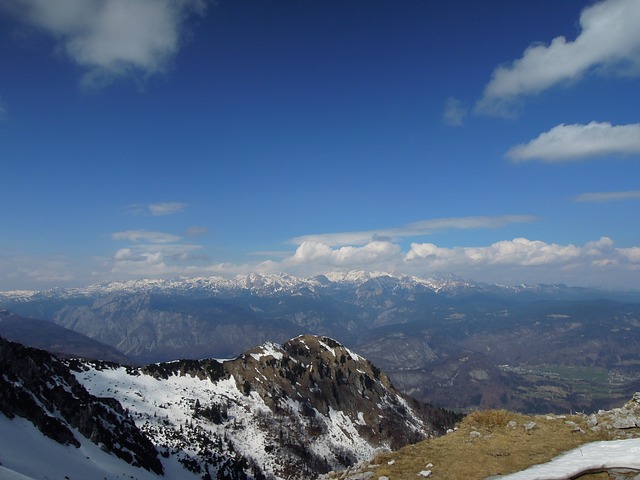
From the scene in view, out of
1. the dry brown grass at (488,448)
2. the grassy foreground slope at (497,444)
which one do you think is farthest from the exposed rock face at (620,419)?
the dry brown grass at (488,448)

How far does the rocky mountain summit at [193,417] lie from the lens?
6725cm

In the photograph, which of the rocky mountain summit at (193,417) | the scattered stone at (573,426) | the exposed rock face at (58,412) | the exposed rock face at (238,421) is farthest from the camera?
the exposed rock face at (238,421)

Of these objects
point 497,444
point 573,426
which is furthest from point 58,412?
point 573,426

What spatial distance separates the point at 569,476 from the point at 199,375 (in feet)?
593

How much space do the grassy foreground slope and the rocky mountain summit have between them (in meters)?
47.6

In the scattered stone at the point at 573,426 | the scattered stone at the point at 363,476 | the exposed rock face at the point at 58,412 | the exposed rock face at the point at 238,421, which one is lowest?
the exposed rock face at the point at 238,421

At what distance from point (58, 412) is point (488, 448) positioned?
6855cm

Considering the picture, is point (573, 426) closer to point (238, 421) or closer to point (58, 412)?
point (58, 412)

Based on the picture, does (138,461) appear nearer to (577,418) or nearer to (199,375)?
(577,418)

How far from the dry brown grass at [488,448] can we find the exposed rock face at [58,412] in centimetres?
4763

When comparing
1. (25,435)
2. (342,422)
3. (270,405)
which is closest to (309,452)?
(270,405)

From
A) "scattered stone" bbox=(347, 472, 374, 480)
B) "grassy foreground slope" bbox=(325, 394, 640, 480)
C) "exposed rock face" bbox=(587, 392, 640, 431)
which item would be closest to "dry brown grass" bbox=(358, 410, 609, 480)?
"grassy foreground slope" bbox=(325, 394, 640, 480)

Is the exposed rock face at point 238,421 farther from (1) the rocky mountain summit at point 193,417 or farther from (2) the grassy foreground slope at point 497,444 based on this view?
(2) the grassy foreground slope at point 497,444

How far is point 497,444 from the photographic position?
24922 millimetres
